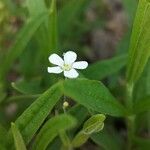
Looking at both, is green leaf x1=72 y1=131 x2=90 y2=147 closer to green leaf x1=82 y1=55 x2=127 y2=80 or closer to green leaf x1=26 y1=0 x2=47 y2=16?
green leaf x1=82 y1=55 x2=127 y2=80

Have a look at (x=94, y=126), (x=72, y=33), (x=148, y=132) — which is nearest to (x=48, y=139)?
(x=94, y=126)

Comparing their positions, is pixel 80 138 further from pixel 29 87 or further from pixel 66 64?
pixel 29 87

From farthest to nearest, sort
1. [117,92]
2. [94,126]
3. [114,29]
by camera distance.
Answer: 1. [114,29]
2. [117,92]
3. [94,126]

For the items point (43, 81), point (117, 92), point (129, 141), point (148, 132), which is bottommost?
point (148, 132)

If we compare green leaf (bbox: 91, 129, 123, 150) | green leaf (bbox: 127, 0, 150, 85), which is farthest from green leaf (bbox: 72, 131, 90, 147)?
green leaf (bbox: 127, 0, 150, 85)

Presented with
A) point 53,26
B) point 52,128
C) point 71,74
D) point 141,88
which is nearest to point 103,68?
point 141,88

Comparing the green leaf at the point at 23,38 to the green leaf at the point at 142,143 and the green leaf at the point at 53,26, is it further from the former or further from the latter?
the green leaf at the point at 142,143

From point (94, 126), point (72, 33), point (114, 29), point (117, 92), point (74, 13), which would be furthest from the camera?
point (114, 29)

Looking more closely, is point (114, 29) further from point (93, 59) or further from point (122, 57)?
point (122, 57)

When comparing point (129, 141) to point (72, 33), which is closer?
point (129, 141)
